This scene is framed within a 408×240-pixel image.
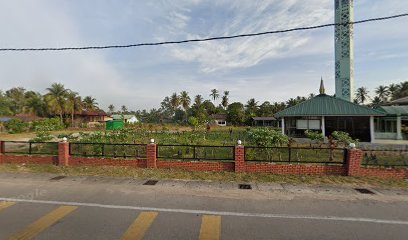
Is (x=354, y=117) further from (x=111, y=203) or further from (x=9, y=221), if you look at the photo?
(x=9, y=221)

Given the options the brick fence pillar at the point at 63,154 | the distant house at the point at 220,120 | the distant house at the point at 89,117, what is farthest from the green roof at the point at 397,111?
the distant house at the point at 89,117

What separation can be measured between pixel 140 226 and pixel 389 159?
33.6 ft

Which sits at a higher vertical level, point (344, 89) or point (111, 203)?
point (344, 89)

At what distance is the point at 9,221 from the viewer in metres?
5.52

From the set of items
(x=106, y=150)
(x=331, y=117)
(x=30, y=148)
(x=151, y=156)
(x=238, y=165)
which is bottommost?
(x=238, y=165)

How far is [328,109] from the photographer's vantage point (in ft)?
76.7

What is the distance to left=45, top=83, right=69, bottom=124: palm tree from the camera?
50.8 m

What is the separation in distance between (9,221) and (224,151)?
7.52 metres

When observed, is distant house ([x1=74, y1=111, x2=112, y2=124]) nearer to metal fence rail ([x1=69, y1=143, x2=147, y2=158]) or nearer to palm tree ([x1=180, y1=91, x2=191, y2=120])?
palm tree ([x1=180, y1=91, x2=191, y2=120])

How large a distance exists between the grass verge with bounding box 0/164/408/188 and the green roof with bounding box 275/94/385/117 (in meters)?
14.6

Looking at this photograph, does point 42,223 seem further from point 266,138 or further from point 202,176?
point 266,138

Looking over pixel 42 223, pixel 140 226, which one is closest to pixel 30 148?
pixel 42 223

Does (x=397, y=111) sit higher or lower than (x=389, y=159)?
higher

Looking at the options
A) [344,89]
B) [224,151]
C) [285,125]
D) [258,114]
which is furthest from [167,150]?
[258,114]
